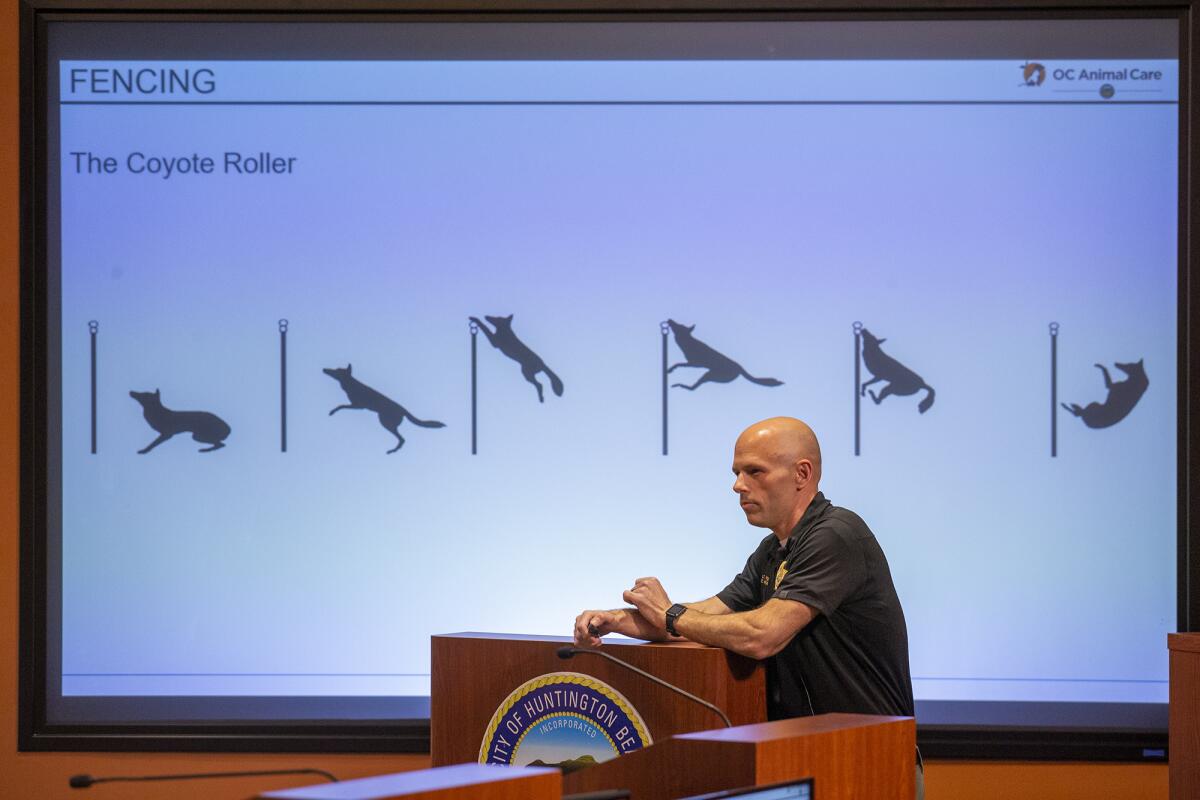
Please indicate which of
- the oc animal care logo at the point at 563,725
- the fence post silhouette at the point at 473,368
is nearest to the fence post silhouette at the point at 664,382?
the fence post silhouette at the point at 473,368

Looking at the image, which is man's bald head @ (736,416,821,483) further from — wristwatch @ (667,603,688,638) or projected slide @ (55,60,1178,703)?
projected slide @ (55,60,1178,703)

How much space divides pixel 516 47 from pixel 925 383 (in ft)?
5.75

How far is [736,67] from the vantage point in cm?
438

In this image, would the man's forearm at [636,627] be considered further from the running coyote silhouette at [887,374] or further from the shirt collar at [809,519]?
the running coyote silhouette at [887,374]

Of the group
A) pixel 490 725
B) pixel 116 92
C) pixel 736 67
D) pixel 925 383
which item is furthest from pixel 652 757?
pixel 116 92

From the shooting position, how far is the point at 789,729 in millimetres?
2203

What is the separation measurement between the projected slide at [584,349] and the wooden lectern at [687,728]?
129cm

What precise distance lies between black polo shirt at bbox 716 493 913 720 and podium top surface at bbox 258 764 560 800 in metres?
1.43

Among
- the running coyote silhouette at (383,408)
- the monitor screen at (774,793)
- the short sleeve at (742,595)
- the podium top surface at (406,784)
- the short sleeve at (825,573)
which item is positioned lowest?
the monitor screen at (774,793)

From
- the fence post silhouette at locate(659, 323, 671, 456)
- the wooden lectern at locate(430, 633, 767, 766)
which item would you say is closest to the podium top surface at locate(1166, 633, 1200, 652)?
the wooden lectern at locate(430, 633, 767, 766)

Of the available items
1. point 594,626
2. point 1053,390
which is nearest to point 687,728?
point 594,626

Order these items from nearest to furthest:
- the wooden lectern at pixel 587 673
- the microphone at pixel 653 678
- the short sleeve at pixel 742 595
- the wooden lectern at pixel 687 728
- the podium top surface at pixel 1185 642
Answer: the wooden lectern at pixel 687 728, the microphone at pixel 653 678, the wooden lectern at pixel 587 673, the short sleeve at pixel 742 595, the podium top surface at pixel 1185 642

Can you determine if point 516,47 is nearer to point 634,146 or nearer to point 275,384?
point 634,146

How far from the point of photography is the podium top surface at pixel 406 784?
59.5 inches
